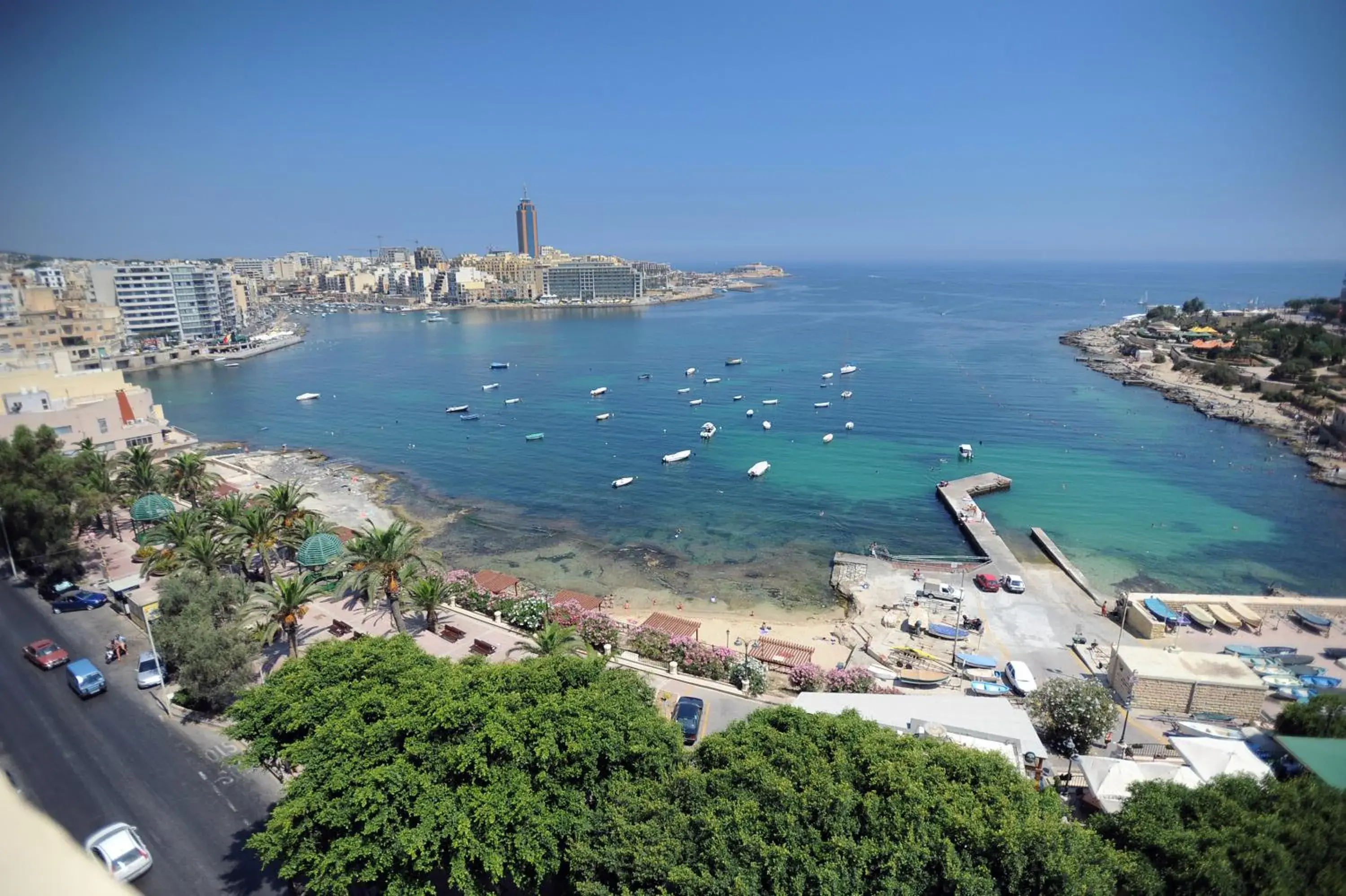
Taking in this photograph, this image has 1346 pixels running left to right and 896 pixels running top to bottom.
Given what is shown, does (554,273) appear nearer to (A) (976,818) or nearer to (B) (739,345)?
(B) (739,345)

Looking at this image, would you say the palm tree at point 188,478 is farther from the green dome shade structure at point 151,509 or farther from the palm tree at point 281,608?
the palm tree at point 281,608

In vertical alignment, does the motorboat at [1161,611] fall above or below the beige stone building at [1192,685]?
below

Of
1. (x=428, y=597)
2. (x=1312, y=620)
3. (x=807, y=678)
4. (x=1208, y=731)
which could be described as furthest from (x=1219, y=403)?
(x=428, y=597)

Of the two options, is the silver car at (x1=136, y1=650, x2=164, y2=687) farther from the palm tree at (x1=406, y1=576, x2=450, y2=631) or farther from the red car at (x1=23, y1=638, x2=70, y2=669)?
the palm tree at (x1=406, y1=576, x2=450, y2=631)

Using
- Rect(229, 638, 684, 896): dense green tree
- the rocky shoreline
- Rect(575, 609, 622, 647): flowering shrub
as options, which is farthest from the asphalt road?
the rocky shoreline

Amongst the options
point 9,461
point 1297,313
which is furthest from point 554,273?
point 9,461

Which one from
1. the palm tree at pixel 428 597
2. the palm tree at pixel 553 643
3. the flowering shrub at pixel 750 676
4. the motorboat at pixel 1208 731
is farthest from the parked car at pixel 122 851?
the motorboat at pixel 1208 731
